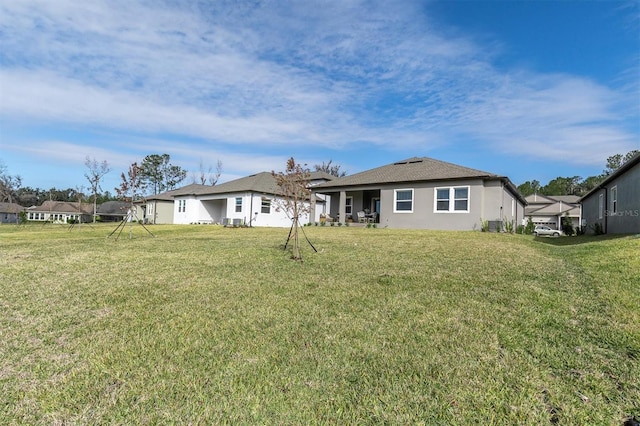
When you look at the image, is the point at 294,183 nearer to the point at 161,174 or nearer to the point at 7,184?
the point at 161,174

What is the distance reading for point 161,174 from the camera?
5856 centimetres

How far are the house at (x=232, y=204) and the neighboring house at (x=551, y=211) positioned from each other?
30.8m

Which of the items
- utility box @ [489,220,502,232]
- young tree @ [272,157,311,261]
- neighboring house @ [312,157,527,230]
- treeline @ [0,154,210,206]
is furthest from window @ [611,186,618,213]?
treeline @ [0,154,210,206]

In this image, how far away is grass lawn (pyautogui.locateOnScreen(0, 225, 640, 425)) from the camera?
7.06 ft

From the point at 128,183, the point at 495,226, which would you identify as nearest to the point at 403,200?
the point at 495,226

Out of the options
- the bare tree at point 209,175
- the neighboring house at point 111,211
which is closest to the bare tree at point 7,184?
the neighboring house at point 111,211

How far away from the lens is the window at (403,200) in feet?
57.2

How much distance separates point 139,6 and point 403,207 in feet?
46.4

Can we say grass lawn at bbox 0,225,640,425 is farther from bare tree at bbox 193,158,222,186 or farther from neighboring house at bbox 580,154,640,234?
bare tree at bbox 193,158,222,186

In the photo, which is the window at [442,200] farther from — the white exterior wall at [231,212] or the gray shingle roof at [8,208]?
the gray shingle roof at [8,208]

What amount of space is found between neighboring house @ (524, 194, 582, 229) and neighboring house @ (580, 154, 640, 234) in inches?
988

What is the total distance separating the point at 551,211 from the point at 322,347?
5032cm

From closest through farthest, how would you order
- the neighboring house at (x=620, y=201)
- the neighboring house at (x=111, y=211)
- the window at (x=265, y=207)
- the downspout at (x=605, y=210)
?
the neighboring house at (x=620, y=201) → the downspout at (x=605, y=210) → the window at (x=265, y=207) → the neighboring house at (x=111, y=211)

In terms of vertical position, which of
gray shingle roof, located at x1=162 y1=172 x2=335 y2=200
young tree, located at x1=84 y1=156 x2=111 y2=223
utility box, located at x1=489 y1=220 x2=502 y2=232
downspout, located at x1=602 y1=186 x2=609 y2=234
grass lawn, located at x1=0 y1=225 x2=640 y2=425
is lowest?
grass lawn, located at x1=0 y1=225 x2=640 y2=425
